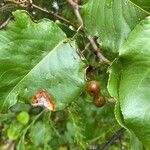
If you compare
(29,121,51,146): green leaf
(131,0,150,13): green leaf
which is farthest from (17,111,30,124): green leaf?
(131,0,150,13): green leaf

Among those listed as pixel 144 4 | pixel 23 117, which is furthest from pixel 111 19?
pixel 23 117

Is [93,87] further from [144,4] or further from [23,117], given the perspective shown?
[23,117]

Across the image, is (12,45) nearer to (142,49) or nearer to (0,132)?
(142,49)

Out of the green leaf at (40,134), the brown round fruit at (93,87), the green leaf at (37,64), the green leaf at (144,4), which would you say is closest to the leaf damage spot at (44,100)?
the green leaf at (37,64)

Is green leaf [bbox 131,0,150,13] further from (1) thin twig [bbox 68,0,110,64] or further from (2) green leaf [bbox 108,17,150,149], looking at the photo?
(1) thin twig [bbox 68,0,110,64]

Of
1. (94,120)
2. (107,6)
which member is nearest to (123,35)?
(107,6)

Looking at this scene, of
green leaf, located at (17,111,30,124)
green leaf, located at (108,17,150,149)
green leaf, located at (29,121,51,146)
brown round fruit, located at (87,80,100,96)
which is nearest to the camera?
green leaf, located at (108,17,150,149)
